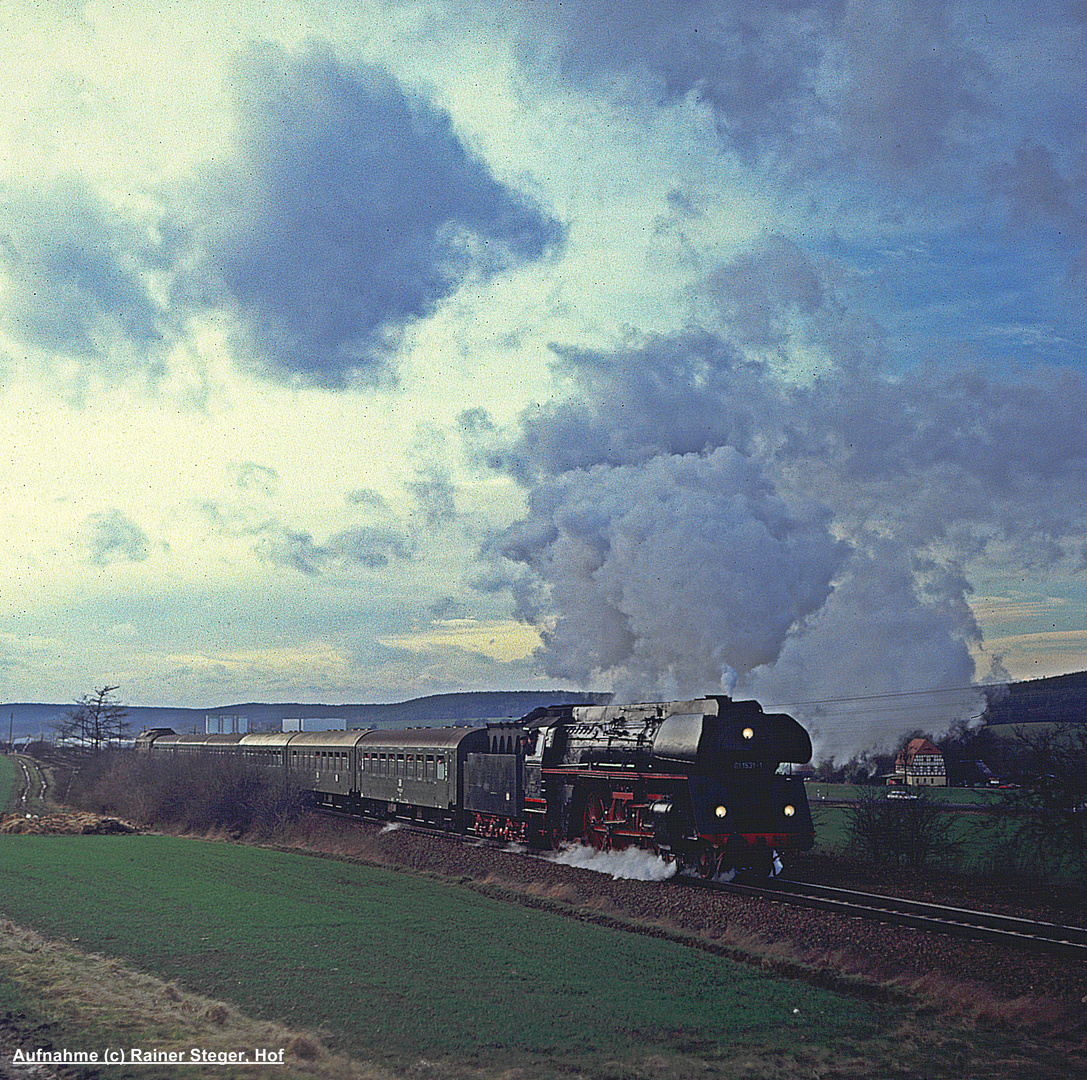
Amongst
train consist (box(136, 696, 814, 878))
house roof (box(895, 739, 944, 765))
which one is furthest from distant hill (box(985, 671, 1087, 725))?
train consist (box(136, 696, 814, 878))

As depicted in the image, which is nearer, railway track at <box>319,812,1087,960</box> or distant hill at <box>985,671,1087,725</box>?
railway track at <box>319,812,1087,960</box>

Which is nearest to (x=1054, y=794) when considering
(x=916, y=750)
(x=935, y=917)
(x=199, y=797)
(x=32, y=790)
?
(x=935, y=917)

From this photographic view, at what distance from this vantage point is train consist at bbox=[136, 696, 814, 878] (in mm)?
21641

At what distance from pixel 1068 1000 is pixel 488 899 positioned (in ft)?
38.0

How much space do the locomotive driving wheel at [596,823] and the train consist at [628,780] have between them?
0.05 meters

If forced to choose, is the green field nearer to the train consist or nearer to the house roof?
the train consist

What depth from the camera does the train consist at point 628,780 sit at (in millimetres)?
21641

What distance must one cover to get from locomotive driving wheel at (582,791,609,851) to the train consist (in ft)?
0.17

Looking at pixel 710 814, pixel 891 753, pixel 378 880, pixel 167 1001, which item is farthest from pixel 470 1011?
pixel 891 753

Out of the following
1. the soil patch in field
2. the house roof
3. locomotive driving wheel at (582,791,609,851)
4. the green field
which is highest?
locomotive driving wheel at (582,791,609,851)

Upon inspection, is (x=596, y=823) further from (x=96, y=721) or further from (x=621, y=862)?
(x=96, y=721)

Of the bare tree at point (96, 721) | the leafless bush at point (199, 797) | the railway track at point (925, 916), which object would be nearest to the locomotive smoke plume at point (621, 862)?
the railway track at point (925, 916)

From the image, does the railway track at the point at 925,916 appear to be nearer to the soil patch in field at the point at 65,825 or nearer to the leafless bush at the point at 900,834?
the leafless bush at the point at 900,834

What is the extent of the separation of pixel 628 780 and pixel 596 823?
2.75m
